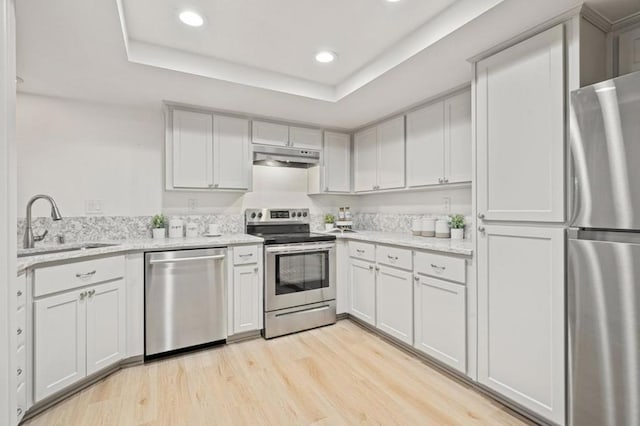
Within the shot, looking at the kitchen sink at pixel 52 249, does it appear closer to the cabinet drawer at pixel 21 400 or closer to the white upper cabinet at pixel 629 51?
the cabinet drawer at pixel 21 400

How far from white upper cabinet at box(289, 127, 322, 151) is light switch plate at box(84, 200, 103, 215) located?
6.56 ft

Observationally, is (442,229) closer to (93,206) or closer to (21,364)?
(21,364)

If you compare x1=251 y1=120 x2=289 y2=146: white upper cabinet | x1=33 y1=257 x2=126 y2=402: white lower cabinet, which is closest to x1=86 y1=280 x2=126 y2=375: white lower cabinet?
x1=33 y1=257 x2=126 y2=402: white lower cabinet

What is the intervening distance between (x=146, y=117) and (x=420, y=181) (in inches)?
111

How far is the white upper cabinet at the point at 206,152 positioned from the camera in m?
3.00

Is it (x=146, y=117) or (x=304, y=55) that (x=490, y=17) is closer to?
(x=304, y=55)

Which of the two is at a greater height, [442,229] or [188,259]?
[442,229]

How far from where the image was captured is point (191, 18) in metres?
1.98

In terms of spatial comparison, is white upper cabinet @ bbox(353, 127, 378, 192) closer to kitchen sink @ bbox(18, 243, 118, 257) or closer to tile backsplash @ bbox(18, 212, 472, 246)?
tile backsplash @ bbox(18, 212, 472, 246)

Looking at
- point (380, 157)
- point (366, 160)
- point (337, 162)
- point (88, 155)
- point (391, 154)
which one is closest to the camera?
point (88, 155)

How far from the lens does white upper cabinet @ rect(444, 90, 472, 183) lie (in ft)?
8.59

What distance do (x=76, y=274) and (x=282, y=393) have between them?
5.27 ft

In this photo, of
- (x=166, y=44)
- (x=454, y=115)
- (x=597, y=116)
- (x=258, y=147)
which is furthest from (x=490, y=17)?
(x=258, y=147)

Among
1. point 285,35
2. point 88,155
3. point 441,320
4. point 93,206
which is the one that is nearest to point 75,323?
point 93,206
